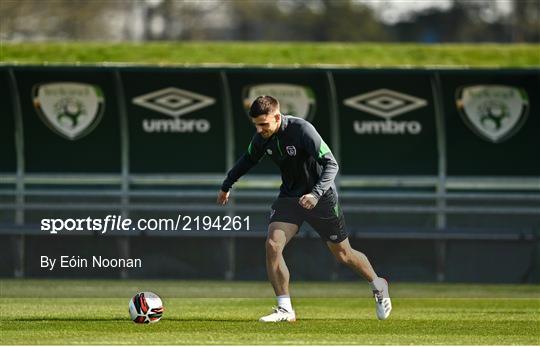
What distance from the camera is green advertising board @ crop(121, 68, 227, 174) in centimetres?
2050

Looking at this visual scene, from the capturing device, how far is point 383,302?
13.7m

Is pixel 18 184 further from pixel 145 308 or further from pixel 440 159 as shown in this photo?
pixel 145 308

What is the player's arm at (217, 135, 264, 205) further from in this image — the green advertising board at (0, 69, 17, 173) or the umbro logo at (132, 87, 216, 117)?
the green advertising board at (0, 69, 17, 173)

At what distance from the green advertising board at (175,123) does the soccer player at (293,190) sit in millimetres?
7153

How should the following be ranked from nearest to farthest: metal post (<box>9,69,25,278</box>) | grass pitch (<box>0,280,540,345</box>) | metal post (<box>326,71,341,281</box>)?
grass pitch (<box>0,280,540,345</box>) < metal post (<box>9,69,25,278</box>) < metal post (<box>326,71,341,281</box>)

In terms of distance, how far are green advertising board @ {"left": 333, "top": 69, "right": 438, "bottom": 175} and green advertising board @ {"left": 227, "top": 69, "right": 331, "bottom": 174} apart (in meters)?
0.24

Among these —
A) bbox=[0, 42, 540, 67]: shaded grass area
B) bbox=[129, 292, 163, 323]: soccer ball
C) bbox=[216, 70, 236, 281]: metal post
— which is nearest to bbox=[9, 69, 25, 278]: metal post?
bbox=[0, 42, 540, 67]: shaded grass area

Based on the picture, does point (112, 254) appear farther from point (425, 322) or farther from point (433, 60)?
point (425, 322)

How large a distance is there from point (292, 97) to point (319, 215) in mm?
7281

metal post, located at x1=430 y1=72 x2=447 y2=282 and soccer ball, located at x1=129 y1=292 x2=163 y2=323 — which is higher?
metal post, located at x1=430 y1=72 x2=447 y2=282

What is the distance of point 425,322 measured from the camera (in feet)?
44.4

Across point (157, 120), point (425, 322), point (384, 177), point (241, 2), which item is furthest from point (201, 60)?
point (241, 2)

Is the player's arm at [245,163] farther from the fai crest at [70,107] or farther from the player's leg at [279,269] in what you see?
the fai crest at [70,107]

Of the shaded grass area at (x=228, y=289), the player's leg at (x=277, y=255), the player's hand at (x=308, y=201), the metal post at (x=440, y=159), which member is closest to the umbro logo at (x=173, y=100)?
the shaded grass area at (x=228, y=289)
